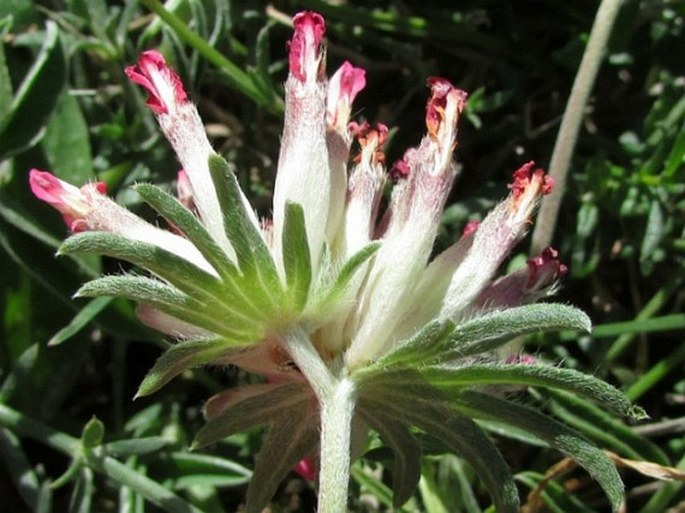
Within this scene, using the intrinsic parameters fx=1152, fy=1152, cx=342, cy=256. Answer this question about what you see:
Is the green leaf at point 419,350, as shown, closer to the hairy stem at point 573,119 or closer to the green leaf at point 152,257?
the green leaf at point 152,257

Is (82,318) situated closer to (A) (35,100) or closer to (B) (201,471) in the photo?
(B) (201,471)

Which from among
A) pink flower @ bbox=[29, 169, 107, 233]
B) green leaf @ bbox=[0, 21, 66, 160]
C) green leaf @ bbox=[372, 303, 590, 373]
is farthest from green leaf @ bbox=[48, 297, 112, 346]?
green leaf @ bbox=[372, 303, 590, 373]

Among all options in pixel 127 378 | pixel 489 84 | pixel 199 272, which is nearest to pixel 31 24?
pixel 127 378

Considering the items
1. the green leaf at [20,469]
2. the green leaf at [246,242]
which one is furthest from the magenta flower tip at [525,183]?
the green leaf at [20,469]

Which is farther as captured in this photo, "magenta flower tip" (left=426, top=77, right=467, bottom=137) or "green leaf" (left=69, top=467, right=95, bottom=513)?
"green leaf" (left=69, top=467, right=95, bottom=513)

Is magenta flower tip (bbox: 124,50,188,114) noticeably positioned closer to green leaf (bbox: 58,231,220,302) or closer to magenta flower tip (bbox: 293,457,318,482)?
green leaf (bbox: 58,231,220,302)

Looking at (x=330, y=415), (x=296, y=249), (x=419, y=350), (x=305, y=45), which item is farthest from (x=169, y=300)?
(x=305, y=45)
